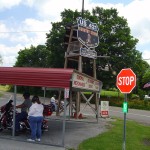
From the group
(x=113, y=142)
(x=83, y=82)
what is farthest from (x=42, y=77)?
(x=113, y=142)

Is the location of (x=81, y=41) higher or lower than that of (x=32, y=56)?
lower

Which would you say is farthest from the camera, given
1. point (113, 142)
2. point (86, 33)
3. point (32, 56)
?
point (32, 56)

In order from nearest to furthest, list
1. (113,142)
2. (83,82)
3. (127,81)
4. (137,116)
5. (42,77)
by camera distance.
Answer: (127,81), (42,77), (113,142), (83,82), (137,116)

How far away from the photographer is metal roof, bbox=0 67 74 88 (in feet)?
43.1

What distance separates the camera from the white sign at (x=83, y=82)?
46.1 ft

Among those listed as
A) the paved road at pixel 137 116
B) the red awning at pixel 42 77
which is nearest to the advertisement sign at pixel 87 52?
the paved road at pixel 137 116

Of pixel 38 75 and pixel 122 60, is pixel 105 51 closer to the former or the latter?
pixel 122 60

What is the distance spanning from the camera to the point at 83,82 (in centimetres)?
1555

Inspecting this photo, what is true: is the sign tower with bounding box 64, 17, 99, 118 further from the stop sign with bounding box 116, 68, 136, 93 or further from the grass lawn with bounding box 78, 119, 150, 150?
the stop sign with bounding box 116, 68, 136, 93

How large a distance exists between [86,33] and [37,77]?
1048cm

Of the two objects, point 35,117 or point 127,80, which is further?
point 35,117

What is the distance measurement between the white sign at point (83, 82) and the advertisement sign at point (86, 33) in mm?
4447

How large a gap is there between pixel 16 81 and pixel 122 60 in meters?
39.0

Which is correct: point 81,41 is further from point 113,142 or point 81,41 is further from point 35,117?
point 35,117
